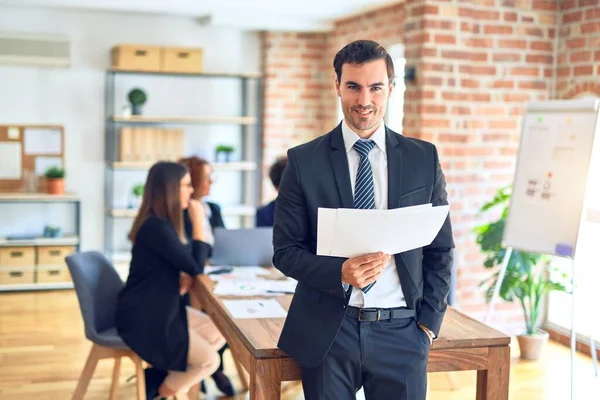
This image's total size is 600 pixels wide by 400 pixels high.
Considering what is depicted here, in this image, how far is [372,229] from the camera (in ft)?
7.00

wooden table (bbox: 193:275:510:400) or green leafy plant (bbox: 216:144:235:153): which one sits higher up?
green leafy plant (bbox: 216:144:235:153)

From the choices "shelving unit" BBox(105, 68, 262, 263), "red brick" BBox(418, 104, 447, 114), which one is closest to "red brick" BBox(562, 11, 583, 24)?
"red brick" BBox(418, 104, 447, 114)

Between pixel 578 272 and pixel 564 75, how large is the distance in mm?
1381

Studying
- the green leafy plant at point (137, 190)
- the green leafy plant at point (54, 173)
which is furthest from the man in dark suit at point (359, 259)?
the green leafy plant at point (54, 173)

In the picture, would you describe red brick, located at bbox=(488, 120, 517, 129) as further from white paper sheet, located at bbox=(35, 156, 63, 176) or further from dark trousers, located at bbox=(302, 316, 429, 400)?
white paper sheet, located at bbox=(35, 156, 63, 176)

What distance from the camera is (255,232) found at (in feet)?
15.2

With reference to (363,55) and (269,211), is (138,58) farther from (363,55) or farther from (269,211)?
(363,55)

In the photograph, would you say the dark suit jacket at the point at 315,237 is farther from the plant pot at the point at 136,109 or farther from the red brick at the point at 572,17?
the plant pot at the point at 136,109

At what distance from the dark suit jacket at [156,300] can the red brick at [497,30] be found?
2.78 m

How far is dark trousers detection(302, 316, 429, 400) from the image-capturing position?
2215 millimetres

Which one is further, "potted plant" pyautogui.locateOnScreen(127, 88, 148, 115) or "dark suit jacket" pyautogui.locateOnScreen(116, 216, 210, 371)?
"potted plant" pyautogui.locateOnScreen(127, 88, 148, 115)

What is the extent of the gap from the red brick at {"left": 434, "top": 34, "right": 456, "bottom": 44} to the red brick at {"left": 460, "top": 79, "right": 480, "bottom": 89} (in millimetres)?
279

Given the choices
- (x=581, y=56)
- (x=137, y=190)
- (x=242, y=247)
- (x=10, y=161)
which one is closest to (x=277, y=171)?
(x=242, y=247)

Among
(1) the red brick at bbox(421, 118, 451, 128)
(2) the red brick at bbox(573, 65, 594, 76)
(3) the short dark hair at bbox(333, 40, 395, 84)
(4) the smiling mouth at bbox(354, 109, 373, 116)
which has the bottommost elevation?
(1) the red brick at bbox(421, 118, 451, 128)
